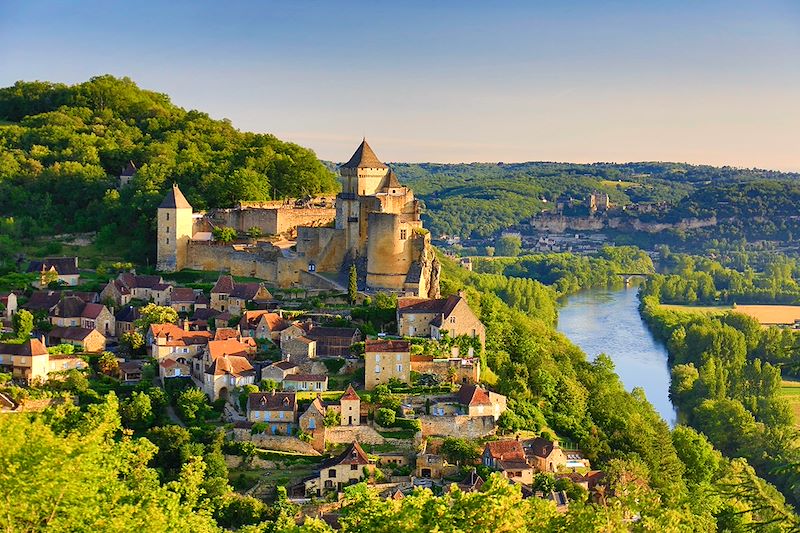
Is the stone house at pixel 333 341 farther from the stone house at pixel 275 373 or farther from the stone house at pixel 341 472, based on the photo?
the stone house at pixel 341 472

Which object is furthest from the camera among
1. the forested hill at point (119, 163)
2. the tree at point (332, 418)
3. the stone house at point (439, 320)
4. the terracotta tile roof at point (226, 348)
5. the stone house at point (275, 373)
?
the forested hill at point (119, 163)

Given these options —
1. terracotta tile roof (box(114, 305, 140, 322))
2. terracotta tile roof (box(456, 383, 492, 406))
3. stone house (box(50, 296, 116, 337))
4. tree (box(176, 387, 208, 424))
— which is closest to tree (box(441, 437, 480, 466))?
terracotta tile roof (box(456, 383, 492, 406))

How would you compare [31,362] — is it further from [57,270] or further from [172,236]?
[172,236]

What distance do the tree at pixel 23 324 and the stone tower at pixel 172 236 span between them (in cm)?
683

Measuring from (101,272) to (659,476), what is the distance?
2091 cm

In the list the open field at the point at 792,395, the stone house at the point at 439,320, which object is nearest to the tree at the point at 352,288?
the stone house at the point at 439,320

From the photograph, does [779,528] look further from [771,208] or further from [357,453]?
[771,208]

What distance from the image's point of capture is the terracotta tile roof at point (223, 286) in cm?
3438

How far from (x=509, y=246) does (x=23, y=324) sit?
80281 mm

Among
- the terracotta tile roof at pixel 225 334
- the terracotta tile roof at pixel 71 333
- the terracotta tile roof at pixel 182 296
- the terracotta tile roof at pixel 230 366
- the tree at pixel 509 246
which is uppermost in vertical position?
the terracotta tile roof at pixel 182 296

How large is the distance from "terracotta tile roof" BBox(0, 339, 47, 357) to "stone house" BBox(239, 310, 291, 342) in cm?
577

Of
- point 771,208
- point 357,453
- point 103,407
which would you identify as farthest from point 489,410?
point 771,208

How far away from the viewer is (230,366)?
28922 millimetres

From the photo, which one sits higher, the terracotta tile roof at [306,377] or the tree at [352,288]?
the tree at [352,288]
